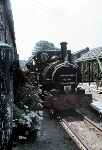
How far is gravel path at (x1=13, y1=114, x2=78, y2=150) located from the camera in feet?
29.3

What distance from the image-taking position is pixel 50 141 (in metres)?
9.64

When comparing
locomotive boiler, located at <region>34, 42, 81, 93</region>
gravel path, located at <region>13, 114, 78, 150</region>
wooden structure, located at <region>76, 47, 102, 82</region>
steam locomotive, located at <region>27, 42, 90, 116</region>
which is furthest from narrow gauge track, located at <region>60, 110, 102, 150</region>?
wooden structure, located at <region>76, 47, 102, 82</region>

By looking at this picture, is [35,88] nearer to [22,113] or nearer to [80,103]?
[80,103]

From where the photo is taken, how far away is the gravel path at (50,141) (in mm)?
8927

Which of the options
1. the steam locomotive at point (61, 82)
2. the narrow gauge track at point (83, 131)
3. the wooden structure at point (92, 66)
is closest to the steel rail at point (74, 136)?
the narrow gauge track at point (83, 131)

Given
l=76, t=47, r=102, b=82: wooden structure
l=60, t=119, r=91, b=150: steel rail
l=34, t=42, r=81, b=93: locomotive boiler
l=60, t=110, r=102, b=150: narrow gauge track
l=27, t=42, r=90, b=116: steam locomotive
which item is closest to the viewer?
l=60, t=119, r=91, b=150: steel rail

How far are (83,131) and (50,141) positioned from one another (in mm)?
1656

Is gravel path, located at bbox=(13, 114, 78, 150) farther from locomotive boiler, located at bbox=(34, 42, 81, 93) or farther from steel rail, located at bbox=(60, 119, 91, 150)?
locomotive boiler, located at bbox=(34, 42, 81, 93)

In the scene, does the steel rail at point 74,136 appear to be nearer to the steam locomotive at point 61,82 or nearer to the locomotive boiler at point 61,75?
the steam locomotive at point 61,82

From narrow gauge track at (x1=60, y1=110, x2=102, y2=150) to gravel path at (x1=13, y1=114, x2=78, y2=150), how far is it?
0.81 feet

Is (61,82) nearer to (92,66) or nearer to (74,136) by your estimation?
(74,136)

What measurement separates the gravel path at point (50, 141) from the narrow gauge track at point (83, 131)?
25 centimetres

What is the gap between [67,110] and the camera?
47.9ft

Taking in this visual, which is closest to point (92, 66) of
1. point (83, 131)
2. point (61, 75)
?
point (61, 75)
